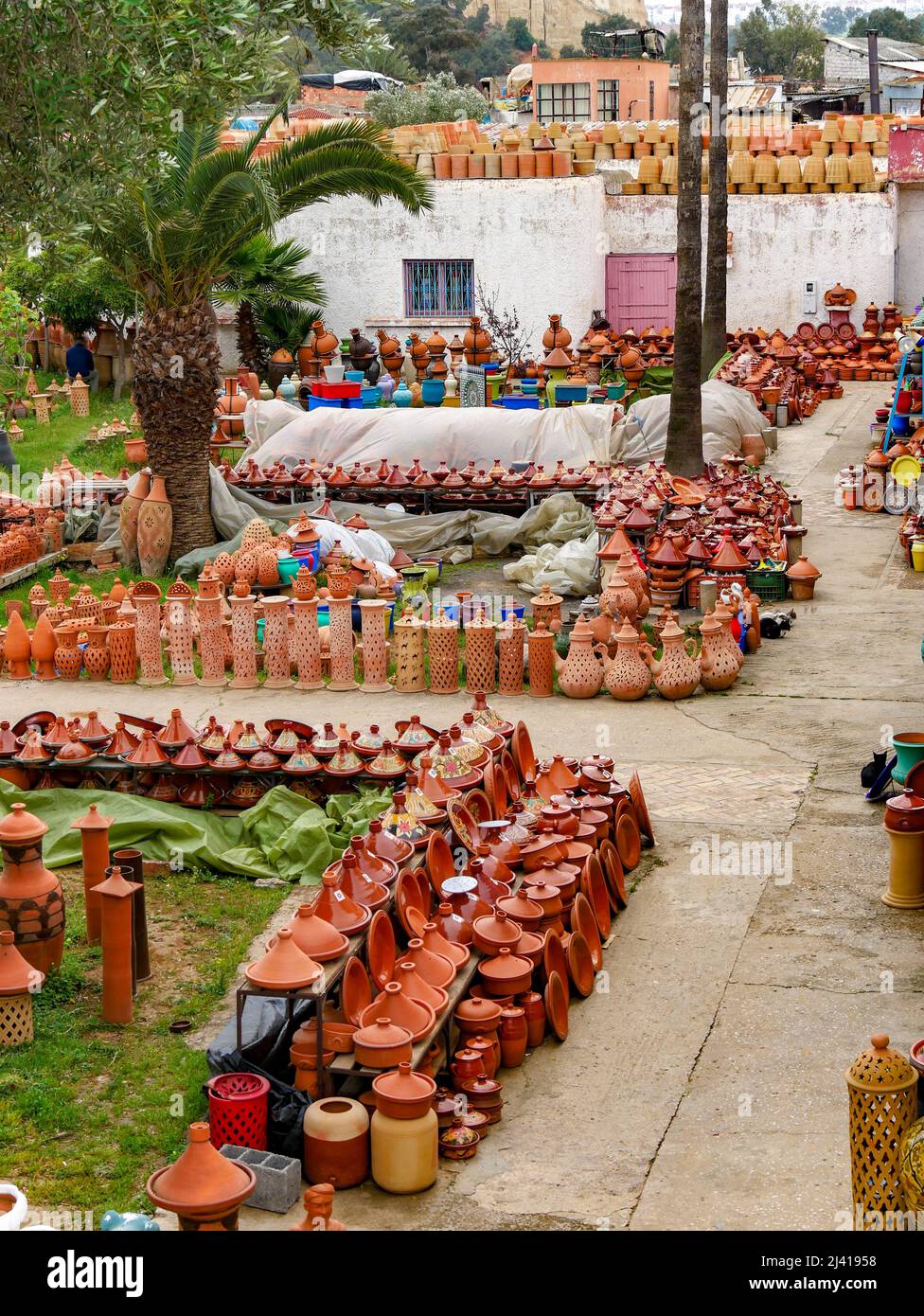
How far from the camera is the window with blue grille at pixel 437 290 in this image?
92.1 feet

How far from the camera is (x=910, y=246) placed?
2770cm

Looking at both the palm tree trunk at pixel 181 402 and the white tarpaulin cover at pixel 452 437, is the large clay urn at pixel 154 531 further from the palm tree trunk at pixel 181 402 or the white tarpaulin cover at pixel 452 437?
the white tarpaulin cover at pixel 452 437

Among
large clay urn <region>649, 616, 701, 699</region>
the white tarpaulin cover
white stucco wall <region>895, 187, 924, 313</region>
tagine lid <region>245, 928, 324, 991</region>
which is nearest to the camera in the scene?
tagine lid <region>245, 928, 324, 991</region>

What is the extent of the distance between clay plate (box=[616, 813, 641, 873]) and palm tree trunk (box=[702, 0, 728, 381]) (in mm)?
15030

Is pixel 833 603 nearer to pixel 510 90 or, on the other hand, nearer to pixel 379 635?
pixel 379 635

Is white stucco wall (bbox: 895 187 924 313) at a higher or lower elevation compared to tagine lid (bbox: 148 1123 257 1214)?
higher

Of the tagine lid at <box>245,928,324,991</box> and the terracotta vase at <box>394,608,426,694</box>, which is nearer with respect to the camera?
the tagine lid at <box>245,928,324,991</box>

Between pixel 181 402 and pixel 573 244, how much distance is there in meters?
12.5

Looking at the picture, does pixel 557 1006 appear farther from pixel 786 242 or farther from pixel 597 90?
pixel 597 90

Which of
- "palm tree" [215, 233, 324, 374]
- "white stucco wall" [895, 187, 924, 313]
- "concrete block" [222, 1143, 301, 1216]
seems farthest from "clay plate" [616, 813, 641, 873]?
"white stucco wall" [895, 187, 924, 313]

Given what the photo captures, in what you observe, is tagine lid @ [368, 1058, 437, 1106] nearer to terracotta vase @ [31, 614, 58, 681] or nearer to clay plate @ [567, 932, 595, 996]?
clay plate @ [567, 932, 595, 996]

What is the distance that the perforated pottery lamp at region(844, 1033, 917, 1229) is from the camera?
5.52m

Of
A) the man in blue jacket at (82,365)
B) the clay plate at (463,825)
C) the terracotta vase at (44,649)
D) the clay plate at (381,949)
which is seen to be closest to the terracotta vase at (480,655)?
the terracotta vase at (44,649)

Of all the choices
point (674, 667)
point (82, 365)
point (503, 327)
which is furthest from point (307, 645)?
point (503, 327)
